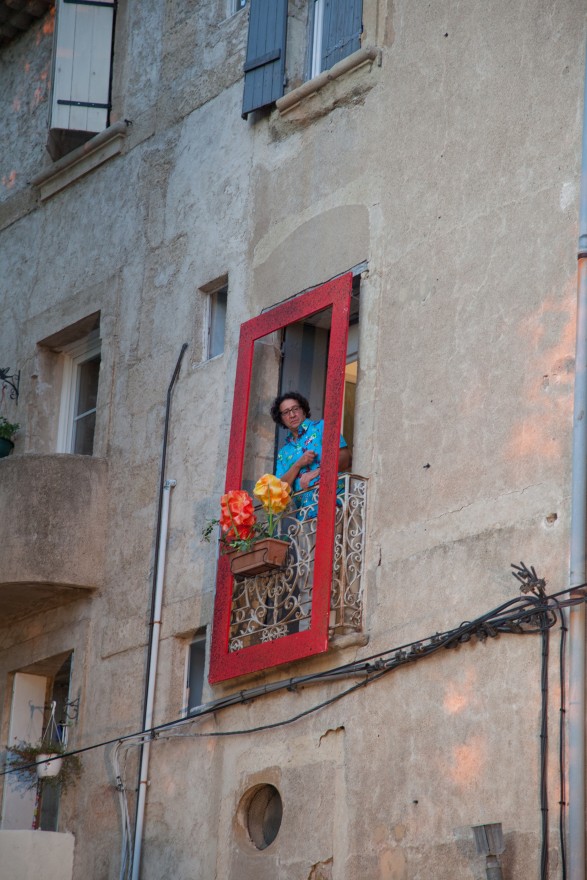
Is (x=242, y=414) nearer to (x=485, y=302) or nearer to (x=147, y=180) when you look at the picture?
(x=485, y=302)

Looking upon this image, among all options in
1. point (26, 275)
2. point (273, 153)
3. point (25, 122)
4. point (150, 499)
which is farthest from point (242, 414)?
point (25, 122)

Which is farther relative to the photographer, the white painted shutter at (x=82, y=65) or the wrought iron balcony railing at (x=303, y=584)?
the white painted shutter at (x=82, y=65)

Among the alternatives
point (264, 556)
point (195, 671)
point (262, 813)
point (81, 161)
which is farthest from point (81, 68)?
point (262, 813)

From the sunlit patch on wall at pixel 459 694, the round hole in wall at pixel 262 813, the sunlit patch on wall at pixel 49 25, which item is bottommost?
the round hole in wall at pixel 262 813

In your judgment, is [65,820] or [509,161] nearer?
[509,161]

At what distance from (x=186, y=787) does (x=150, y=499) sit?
7.43 feet

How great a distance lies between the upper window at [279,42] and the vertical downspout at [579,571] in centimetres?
290

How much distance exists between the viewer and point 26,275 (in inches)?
574

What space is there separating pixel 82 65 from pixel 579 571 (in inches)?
297

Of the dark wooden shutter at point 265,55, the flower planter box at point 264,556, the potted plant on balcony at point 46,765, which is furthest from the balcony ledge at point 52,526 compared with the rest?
the dark wooden shutter at point 265,55

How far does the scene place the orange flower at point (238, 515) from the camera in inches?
416

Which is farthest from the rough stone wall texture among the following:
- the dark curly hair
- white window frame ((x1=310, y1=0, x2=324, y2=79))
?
the dark curly hair

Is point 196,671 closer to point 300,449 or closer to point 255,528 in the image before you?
point 255,528

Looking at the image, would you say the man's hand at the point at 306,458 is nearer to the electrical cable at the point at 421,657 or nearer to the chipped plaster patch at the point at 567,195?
the electrical cable at the point at 421,657
